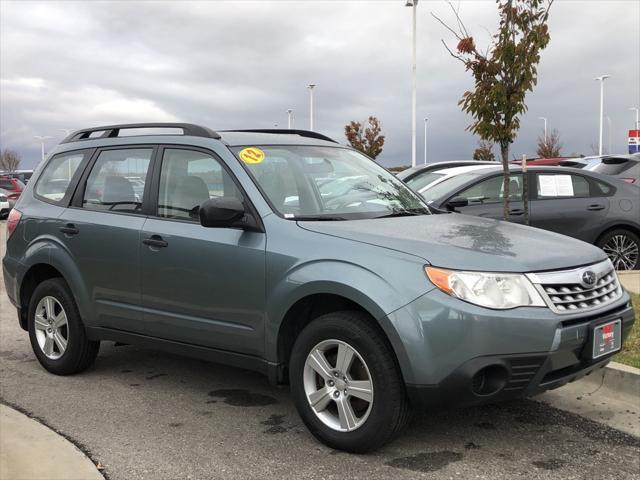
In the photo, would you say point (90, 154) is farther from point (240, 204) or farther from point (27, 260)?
point (240, 204)

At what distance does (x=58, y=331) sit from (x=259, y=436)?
2.18 metres

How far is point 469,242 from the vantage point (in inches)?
139

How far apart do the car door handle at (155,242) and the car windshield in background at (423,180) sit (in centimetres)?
515

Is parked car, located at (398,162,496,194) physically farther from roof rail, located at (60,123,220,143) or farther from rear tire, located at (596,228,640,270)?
roof rail, located at (60,123,220,143)

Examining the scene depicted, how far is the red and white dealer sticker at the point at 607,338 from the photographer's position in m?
3.40

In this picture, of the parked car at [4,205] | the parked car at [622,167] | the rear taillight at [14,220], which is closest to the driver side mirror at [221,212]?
the rear taillight at [14,220]

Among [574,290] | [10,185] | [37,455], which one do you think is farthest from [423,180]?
[10,185]

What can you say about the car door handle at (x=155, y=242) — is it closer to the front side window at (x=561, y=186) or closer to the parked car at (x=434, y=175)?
the parked car at (x=434, y=175)

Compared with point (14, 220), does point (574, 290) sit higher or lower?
lower

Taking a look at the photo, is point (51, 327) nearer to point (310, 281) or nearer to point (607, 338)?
point (310, 281)

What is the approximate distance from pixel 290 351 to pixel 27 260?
2634 mm

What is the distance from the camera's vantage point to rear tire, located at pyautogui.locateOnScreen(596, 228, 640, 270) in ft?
27.6

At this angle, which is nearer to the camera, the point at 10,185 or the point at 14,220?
the point at 14,220

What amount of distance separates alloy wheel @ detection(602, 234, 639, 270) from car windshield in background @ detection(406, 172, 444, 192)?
2358 mm
